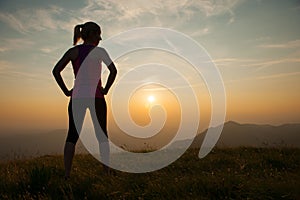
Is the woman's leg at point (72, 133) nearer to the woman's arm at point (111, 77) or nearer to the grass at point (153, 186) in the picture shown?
the grass at point (153, 186)

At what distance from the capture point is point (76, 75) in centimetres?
585

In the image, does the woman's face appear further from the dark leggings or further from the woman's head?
the dark leggings

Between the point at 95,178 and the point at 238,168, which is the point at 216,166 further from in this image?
the point at 95,178

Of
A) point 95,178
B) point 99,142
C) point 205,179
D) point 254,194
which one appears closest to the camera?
point 254,194

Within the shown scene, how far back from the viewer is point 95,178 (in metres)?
5.62

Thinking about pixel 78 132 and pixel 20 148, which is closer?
pixel 78 132

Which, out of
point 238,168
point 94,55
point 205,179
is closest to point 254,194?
point 205,179

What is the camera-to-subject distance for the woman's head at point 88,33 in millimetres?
5910

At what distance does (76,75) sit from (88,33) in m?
0.79

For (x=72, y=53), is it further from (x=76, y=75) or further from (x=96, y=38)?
(x=96, y=38)

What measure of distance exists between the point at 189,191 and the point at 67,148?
238cm

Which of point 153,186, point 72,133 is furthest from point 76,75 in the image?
point 153,186

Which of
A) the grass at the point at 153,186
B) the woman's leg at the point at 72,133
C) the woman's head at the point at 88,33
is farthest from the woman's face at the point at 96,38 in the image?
the grass at the point at 153,186

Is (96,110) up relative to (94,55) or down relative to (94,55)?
down
